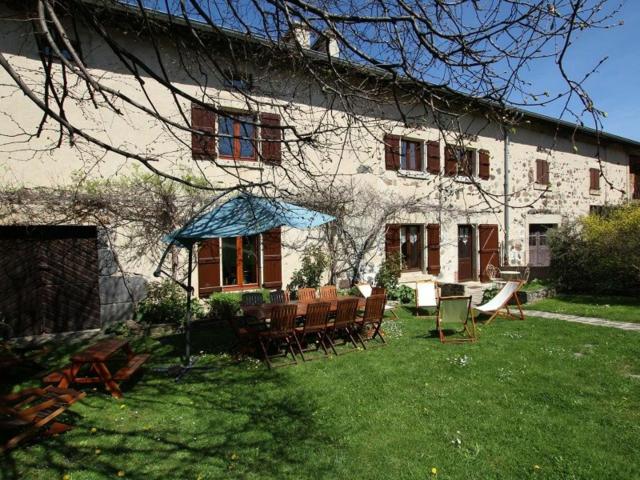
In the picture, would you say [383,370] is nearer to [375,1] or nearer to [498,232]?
[375,1]

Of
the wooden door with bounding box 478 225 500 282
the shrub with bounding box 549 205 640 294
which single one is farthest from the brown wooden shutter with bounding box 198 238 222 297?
the shrub with bounding box 549 205 640 294

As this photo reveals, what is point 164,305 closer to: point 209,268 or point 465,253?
point 209,268

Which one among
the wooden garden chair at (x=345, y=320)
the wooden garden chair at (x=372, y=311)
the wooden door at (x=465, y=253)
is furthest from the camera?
the wooden door at (x=465, y=253)

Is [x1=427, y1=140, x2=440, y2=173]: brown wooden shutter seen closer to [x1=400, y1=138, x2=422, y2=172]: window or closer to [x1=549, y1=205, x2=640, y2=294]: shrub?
[x1=400, y1=138, x2=422, y2=172]: window

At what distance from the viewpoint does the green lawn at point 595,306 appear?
790cm

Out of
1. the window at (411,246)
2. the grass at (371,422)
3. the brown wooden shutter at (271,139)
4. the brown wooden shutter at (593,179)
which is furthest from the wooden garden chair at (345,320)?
the brown wooden shutter at (593,179)

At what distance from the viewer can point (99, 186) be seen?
7.35 m

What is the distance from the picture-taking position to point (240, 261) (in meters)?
8.82

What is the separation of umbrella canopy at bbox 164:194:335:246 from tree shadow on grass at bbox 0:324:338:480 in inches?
67.6

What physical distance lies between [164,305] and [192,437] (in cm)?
444

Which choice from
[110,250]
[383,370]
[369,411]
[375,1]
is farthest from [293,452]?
[110,250]

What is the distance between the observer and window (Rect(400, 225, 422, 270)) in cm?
1144

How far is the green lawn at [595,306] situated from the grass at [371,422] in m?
2.76

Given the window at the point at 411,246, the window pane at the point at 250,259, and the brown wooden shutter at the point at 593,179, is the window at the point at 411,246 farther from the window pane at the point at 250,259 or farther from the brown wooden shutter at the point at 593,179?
the brown wooden shutter at the point at 593,179
